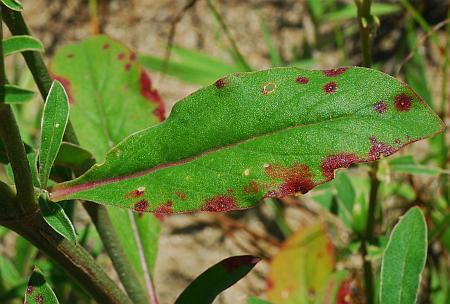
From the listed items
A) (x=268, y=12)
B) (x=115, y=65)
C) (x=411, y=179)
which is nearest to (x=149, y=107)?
(x=115, y=65)

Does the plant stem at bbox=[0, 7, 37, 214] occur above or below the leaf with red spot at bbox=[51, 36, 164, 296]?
above

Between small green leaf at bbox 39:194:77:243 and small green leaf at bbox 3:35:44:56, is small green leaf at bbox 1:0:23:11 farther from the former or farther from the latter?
small green leaf at bbox 39:194:77:243

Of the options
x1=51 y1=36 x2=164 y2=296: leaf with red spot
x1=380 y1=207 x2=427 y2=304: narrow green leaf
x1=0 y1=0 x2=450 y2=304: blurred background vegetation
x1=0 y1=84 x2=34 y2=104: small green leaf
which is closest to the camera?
x1=0 y1=84 x2=34 y2=104: small green leaf

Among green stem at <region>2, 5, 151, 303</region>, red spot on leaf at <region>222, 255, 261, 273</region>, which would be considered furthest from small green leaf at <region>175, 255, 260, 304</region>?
green stem at <region>2, 5, 151, 303</region>

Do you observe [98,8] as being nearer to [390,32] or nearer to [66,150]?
[390,32]

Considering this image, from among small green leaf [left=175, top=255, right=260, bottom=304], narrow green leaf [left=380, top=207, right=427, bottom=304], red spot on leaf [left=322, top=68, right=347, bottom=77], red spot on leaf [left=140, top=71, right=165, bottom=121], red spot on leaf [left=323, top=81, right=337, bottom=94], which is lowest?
narrow green leaf [left=380, top=207, right=427, bottom=304]

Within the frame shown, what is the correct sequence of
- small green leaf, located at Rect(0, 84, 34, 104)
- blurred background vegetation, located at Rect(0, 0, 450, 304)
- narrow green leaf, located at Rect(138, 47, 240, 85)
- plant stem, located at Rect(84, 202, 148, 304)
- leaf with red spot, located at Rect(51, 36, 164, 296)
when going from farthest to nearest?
narrow green leaf, located at Rect(138, 47, 240, 85)
blurred background vegetation, located at Rect(0, 0, 450, 304)
leaf with red spot, located at Rect(51, 36, 164, 296)
plant stem, located at Rect(84, 202, 148, 304)
small green leaf, located at Rect(0, 84, 34, 104)

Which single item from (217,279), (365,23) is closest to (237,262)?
(217,279)

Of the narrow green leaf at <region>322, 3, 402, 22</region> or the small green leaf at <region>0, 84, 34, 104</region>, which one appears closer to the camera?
the small green leaf at <region>0, 84, 34, 104</region>
